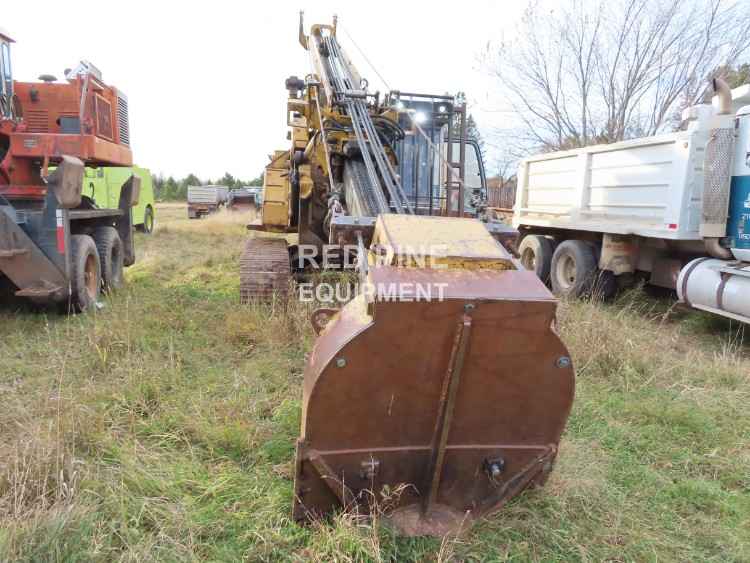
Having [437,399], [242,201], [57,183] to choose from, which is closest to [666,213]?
[437,399]

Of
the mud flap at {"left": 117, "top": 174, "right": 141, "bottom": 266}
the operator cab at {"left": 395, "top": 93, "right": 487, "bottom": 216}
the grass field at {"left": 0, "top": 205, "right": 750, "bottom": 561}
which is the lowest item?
the grass field at {"left": 0, "top": 205, "right": 750, "bottom": 561}

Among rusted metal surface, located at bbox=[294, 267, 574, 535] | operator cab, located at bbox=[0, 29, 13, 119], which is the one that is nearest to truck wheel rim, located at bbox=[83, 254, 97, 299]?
operator cab, located at bbox=[0, 29, 13, 119]

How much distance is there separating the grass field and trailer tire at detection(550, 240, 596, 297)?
95.2 inches

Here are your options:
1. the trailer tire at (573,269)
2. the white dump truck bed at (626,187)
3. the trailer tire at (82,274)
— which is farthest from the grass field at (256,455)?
the trailer tire at (573,269)

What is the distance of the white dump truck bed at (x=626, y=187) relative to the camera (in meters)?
5.82

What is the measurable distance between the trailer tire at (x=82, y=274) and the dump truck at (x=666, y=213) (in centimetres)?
653

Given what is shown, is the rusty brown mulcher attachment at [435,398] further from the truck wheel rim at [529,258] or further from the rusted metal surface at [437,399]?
the truck wheel rim at [529,258]

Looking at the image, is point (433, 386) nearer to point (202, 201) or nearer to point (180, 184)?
point (202, 201)

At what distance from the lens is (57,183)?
5148mm

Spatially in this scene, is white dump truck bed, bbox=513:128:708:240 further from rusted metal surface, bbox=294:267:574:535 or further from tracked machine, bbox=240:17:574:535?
rusted metal surface, bbox=294:267:574:535

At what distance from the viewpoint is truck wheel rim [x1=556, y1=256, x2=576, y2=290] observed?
8.05 metres

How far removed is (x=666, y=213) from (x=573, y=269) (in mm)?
Result: 2027

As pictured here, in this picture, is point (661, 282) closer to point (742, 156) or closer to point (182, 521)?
point (742, 156)

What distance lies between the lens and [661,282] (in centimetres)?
695
